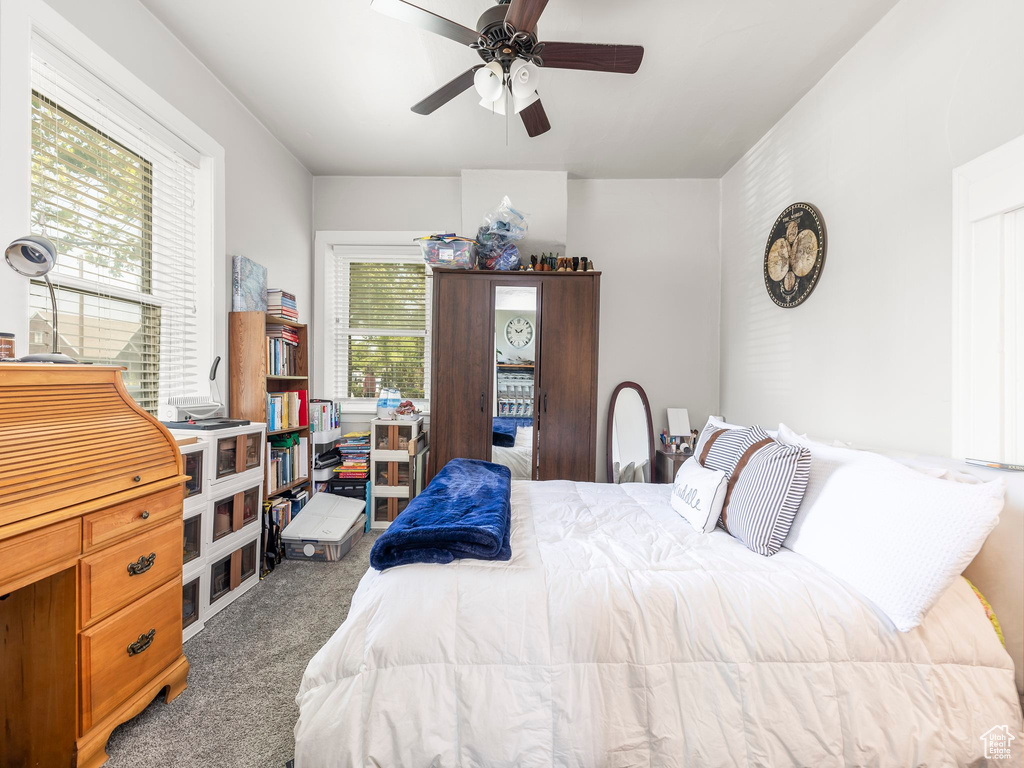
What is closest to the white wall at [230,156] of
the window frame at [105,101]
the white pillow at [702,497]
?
the window frame at [105,101]

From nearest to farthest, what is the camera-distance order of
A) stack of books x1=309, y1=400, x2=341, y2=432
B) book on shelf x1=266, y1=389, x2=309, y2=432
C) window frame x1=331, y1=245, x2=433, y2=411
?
book on shelf x1=266, y1=389, x2=309, y2=432, stack of books x1=309, y1=400, x2=341, y2=432, window frame x1=331, y1=245, x2=433, y2=411

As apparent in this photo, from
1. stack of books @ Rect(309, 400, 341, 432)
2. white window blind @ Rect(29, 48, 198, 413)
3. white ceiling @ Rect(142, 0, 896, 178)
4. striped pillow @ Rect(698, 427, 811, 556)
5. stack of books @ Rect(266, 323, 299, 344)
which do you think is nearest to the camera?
striped pillow @ Rect(698, 427, 811, 556)

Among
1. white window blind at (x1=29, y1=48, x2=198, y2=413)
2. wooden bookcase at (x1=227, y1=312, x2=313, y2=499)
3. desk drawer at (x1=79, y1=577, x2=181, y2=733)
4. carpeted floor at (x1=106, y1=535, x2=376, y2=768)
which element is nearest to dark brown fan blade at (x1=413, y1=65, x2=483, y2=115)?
white window blind at (x1=29, y1=48, x2=198, y2=413)

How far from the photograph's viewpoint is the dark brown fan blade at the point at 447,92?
6.23 feet

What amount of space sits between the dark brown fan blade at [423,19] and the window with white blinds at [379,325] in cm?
219

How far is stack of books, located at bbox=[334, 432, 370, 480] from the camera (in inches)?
129

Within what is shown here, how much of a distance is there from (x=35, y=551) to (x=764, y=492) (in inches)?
85.7

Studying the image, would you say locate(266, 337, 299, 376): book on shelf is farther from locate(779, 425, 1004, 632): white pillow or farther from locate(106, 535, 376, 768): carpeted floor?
locate(779, 425, 1004, 632): white pillow

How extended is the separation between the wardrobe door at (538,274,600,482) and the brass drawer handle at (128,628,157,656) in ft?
7.28

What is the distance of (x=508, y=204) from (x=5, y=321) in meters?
2.53

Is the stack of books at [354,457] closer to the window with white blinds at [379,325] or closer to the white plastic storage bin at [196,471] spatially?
the window with white blinds at [379,325]

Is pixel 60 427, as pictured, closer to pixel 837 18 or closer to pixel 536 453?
pixel 536 453

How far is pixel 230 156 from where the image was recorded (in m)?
2.57

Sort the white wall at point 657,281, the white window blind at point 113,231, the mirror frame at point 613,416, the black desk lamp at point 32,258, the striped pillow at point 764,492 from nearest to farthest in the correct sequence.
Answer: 1. the black desk lamp at point 32,258
2. the striped pillow at point 764,492
3. the white window blind at point 113,231
4. the mirror frame at point 613,416
5. the white wall at point 657,281
